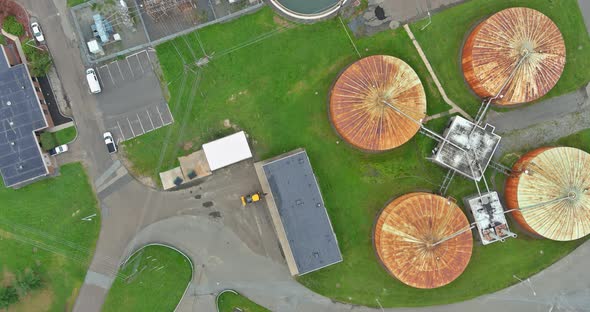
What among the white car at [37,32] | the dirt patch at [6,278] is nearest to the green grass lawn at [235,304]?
the dirt patch at [6,278]

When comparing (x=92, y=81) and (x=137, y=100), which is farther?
(x=137, y=100)

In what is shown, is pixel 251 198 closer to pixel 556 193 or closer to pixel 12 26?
pixel 556 193

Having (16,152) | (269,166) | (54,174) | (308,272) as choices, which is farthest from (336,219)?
(16,152)

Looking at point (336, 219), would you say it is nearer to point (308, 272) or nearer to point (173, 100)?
point (308, 272)

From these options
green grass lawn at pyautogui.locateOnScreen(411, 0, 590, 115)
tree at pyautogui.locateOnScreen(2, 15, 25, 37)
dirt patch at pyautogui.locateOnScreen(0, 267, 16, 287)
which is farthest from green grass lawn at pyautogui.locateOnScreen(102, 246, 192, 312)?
green grass lawn at pyautogui.locateOnScreen(411, 0, 590, 115)

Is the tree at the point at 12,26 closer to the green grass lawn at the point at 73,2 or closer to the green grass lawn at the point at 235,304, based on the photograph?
the green grass lawn at the point at 73,2

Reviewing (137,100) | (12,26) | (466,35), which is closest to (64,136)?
(137,100)

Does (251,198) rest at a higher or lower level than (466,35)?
lower
